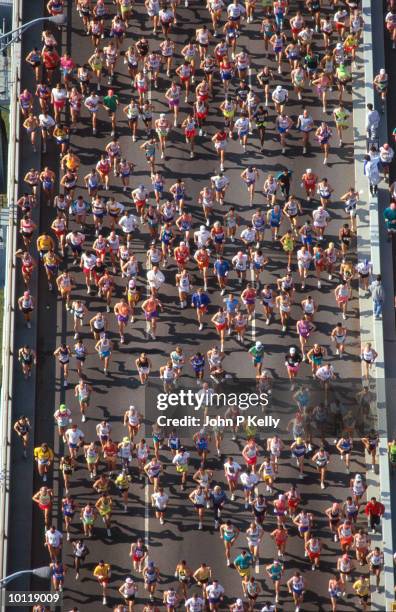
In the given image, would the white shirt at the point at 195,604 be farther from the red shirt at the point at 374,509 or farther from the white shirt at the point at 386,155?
the white shirt at the point at 386,155

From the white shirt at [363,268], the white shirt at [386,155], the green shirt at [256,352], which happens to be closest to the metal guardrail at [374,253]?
the white shirt at [363,268]

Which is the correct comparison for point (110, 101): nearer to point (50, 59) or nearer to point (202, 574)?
point (50, 59)

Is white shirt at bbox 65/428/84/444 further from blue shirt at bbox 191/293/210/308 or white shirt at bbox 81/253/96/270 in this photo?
blue shirt at bbox 191/293/210/308

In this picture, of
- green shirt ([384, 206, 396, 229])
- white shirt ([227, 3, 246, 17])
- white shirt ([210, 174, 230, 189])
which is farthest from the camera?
white shirt ([227, 3, 246, 17])

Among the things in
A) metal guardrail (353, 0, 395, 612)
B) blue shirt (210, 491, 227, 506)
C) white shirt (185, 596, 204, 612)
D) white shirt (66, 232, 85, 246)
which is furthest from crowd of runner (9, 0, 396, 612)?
metal guardrail (353, 0, 395, 612)

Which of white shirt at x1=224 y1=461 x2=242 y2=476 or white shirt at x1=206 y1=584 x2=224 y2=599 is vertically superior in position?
white shirt at x1=224 y1=461 x2=242 y2=476

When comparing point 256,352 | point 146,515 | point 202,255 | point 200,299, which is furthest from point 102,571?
point 202,255
